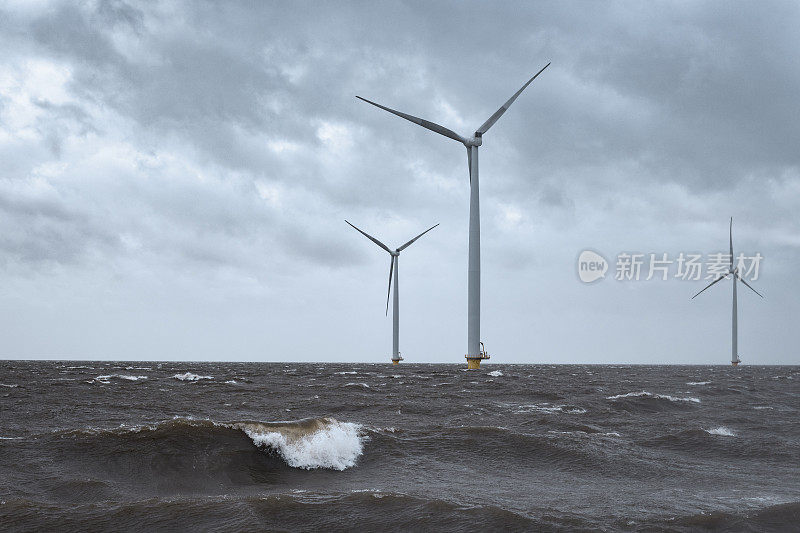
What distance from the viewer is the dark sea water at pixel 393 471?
1124 cm

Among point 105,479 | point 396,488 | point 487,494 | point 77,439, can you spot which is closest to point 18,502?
point 105,479

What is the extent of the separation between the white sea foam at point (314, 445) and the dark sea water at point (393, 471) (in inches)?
2.0

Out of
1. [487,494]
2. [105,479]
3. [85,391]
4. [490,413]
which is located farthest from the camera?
[85,391]

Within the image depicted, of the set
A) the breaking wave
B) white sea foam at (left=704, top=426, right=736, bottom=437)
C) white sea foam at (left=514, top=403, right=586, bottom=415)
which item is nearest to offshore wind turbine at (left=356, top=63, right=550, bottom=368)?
white sea foam at (left=514, top=403, right=586, bottom=415)

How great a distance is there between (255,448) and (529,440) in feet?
24.6

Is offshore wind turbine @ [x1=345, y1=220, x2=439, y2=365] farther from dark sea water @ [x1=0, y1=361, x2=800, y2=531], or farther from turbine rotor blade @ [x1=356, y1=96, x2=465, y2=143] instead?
dark sea water @ [x1=0, y1=361, x2=800, y2=531]

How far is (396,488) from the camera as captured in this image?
13.6 metres

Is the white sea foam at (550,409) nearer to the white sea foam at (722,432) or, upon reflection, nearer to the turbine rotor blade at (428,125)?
the white sea foam at (722,432)

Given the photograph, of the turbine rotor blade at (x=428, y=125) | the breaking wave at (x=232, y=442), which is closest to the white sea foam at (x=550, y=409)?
the breaking wave at (x=232, y=442)

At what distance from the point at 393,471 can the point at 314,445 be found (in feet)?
7.58

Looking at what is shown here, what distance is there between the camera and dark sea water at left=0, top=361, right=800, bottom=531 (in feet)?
36.9

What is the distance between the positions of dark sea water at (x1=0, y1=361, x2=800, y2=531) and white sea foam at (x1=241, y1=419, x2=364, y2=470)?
51 millimetres

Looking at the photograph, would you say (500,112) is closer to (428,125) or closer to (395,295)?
(428,125)

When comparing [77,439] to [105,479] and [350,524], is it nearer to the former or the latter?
[105,479]
